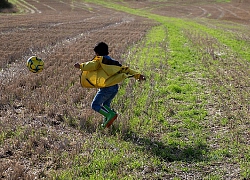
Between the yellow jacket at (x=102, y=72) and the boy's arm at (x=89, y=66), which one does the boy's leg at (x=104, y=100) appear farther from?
the boy's arm at (x=89, y=66)

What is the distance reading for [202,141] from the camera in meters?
5.64

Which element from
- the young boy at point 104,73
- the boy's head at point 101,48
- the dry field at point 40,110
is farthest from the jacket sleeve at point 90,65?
the dry field at point 40,110

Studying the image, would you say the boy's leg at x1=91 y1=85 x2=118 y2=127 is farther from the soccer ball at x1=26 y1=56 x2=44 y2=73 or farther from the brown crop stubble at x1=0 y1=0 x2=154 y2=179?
the soccer ball at x1=26 y1=56 x2=44 y2=73

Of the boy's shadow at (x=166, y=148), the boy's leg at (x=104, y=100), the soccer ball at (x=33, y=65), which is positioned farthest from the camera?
the soccer ball at (x=33, y=65)

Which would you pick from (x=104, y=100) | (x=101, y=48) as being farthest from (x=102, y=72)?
(x=104, y=100)

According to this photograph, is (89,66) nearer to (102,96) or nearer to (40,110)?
(102,96)

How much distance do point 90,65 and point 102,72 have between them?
27cm

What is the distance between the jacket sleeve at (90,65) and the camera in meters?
5.59

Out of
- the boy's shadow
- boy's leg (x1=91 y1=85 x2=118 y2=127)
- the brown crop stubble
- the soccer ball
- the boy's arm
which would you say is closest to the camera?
the brown crop stubble

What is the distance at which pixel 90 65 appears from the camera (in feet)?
18.4

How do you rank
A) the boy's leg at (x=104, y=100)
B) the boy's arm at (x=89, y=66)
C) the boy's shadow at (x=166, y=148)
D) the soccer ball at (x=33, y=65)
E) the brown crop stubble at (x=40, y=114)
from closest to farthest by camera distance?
the brown crop stubble at (x=40, y=114), the boy's shadow at (x=166, y=148), the boy's arm at (x=89, y=66), the boy's leg at (x=104, y=100), the soccer ball at (x=33, y=65)

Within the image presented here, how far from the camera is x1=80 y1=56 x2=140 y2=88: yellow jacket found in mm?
5641

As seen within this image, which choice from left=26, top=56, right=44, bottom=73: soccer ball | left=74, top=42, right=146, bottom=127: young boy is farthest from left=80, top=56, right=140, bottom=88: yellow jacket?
left=26, top=56, right=44, bottom=73: soccer ball

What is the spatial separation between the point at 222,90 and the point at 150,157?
4419 mm
